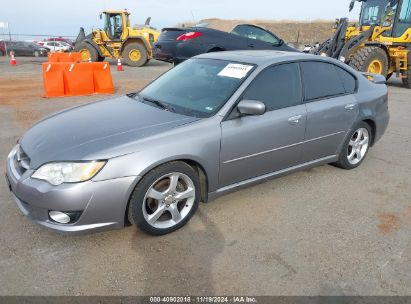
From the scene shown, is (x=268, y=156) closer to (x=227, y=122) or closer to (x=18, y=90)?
(x=227, y=122)

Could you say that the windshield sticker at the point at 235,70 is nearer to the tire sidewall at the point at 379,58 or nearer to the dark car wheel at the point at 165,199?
the dark car wheel at the point at 165,199

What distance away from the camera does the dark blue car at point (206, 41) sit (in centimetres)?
1156

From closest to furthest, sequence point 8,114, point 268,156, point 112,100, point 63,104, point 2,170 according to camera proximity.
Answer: point 268,156 → point 112,100 → point 2,170 → point 8,114 → point 63,104

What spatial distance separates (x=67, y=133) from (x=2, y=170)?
1.85 meters

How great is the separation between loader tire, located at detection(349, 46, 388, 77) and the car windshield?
9.39m

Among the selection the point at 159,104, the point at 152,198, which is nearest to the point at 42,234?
the point at 152,198

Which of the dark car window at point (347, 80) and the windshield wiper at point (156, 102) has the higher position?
the dark car window at point (347, 80)

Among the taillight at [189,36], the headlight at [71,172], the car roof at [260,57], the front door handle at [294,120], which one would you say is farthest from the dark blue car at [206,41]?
the headlight at [71,172]

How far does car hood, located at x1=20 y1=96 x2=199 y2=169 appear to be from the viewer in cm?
272

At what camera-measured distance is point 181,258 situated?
2766 mm

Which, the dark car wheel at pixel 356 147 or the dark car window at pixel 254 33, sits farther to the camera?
the dark car window at pixel 254 33

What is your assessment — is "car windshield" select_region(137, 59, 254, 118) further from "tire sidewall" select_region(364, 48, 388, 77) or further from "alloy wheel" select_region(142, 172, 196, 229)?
"tire sidewall" select_region(364, 48, 388, 77)

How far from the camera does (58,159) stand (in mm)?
2674

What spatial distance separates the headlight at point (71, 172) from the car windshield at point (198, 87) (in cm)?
105
